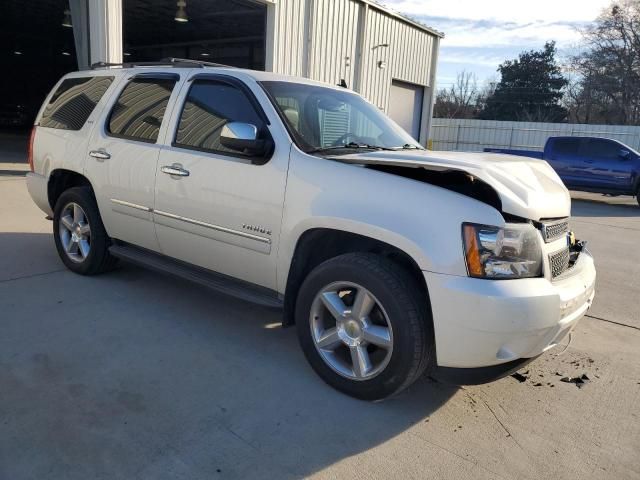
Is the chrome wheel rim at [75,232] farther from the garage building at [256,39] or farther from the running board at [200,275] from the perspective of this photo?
the garage building at [256,39]

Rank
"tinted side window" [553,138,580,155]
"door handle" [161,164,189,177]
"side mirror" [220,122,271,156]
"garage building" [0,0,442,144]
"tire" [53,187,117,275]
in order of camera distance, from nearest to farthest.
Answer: "side mirror" [220,122,271,156] → "door handle" [161,164,189,177] → "tire" [53,187,117,275] → "garage building" [0,0,442,144] → "tinted side window" [553,138,580,155]

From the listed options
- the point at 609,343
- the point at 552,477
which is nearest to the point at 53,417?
the point at 552,477

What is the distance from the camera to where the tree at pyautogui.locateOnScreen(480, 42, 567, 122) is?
162 feet

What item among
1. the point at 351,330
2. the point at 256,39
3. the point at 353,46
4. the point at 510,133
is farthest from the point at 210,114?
the point at 510,133

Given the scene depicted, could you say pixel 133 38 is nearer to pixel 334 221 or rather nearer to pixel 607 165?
pixel 607 165

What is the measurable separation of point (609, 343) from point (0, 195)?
30.1ft

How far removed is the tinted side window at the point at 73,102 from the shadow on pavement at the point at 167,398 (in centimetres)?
173

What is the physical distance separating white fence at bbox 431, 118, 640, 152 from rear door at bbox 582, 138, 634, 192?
10610mm

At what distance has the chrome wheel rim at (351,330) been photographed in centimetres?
305

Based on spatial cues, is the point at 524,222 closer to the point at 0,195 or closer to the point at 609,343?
the point at 609,343

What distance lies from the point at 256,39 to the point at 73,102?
67.1ft

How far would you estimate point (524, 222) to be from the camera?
2.88 metres

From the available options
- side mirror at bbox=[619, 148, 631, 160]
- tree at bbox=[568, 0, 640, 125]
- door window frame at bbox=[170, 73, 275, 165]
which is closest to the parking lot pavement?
door window frame at bbox=[170, 73, 275, 165]

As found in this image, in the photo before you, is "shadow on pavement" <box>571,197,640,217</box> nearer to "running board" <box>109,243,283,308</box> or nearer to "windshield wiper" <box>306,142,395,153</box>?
"windshield wiper" <box>306,142,395,153</box>
